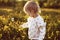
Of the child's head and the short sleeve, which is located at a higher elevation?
the child's head

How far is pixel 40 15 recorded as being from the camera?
4.26 ft

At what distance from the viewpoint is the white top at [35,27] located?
128 centimetres

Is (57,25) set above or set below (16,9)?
below

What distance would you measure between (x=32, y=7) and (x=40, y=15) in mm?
113

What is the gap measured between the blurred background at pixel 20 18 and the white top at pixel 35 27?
4 cm

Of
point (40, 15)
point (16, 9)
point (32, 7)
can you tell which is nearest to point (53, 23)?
point (40, 15)

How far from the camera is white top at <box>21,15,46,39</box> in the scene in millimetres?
1276

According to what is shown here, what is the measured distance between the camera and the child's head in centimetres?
127

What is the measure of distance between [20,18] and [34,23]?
15 cm

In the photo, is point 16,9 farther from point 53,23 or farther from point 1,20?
point 53,23

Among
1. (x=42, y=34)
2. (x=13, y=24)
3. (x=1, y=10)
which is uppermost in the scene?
(x=1, y=10)

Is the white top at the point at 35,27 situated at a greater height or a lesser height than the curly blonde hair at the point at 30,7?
lesser

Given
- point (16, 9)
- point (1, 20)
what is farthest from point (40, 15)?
point (1, 20)

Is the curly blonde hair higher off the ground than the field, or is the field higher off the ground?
the curly blonde hair
